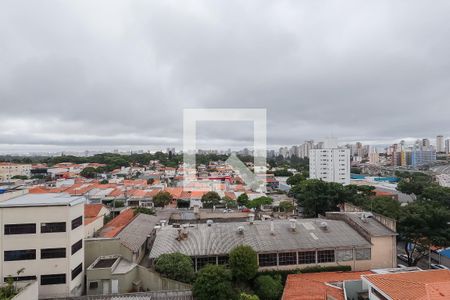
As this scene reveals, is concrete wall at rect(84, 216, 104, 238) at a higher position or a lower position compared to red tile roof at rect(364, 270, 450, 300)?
lower

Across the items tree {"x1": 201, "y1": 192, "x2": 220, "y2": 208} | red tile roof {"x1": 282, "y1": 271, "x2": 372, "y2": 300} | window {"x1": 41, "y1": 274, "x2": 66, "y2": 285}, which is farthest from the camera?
tree {"x1": 201, "y1": 192, "x2": 220, "y2": 208}

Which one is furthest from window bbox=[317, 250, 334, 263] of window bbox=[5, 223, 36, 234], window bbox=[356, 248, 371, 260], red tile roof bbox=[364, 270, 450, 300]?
window bbox=[5, 223, 36, 234]

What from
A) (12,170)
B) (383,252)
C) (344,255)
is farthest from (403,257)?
(12,170)

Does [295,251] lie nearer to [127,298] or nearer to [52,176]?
[127,298]

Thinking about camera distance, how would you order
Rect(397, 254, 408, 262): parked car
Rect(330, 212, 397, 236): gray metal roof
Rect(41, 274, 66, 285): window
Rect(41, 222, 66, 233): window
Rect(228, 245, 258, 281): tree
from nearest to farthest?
1. Rect(41, 274, 66, 285): window
2. Rect(41, 222, 66, 233): window
3. Rect(228, 245, 258, 281): tree
4. Rect(330, 212, 397, 236): gray metal roof
5. Rect(397, 254, 408, 262): parked car

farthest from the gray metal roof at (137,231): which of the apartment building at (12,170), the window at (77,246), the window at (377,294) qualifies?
the apartment building at (12,170)

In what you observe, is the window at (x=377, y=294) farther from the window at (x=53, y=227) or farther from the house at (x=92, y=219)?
the house at (x=92, y=219)

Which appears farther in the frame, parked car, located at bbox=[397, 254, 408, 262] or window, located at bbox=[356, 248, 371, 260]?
parked car, located at bbox=[397, 254, 408, 262]

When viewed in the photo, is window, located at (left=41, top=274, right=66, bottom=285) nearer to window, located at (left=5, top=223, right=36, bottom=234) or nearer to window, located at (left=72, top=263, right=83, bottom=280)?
window, located at (left=72, top=263, right=83, bottom=280)
